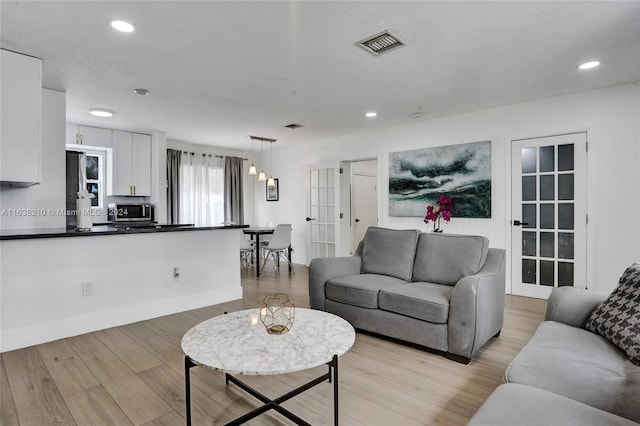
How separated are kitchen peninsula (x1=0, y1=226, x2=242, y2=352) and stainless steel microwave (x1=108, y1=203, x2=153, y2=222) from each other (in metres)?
2.36

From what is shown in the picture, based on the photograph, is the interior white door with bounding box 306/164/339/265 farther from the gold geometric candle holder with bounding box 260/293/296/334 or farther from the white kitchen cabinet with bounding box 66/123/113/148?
the gold geometric candle holder with bounding box 260/293/296/334

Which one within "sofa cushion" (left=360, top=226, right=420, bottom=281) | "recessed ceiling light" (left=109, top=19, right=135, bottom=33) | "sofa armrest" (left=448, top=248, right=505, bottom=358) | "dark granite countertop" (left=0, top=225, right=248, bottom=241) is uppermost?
"recessed ceiling light" (left=109, top=19, right=135, bottom=33)

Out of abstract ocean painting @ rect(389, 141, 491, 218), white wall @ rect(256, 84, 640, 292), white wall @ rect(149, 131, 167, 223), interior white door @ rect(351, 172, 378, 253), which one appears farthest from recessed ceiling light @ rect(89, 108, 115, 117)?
interior white door @ rect(351, 172, 378, 253)

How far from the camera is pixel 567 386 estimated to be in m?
1.35

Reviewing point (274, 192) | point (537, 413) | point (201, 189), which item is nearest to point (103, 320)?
point (537, 413)

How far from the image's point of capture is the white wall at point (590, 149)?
11.8ft

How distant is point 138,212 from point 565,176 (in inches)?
243

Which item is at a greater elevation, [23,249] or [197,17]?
[197,17]

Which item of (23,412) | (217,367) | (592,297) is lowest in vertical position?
(23,412)

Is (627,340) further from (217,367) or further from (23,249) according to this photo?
(23,249)

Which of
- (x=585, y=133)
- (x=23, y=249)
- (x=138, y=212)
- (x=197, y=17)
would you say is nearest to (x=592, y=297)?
(x=585, y=133)

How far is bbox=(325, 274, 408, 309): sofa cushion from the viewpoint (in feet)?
9.48

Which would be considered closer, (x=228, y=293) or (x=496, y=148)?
(x=228, y=293)

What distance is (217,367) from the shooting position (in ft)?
4.63
